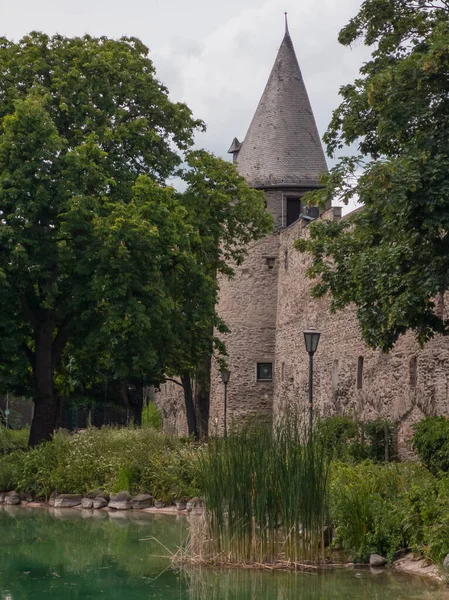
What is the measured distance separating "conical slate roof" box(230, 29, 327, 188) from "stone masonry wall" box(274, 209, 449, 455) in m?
2.23

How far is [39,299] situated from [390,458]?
8.13m

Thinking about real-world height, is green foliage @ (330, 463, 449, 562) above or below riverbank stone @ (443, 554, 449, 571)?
above

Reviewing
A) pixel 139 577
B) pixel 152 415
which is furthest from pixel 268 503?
pixel 152 415

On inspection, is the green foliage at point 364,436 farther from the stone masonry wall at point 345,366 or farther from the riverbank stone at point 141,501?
the riverbank stone at point 141,501

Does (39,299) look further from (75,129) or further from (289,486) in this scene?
(289,486)

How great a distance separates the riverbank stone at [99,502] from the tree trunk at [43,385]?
4.24 m

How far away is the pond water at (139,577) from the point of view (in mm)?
10633

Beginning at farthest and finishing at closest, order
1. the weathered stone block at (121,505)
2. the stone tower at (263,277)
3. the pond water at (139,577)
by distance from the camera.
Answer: the stone tower at (263,277) < the weathered stone block at (121,505) < the pond water at (139,577)

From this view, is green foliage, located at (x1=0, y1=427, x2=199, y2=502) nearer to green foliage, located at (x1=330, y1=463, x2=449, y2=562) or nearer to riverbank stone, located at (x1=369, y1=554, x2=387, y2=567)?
green foliage, located at (x1=330, y1=463, x2=449, y2=562)

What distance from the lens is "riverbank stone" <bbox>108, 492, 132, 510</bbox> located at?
19.0 metres

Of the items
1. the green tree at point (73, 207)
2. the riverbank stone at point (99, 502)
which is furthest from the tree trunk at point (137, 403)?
the riverbank stone at point (99, 502)

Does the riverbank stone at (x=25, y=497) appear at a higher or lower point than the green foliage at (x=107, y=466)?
lower

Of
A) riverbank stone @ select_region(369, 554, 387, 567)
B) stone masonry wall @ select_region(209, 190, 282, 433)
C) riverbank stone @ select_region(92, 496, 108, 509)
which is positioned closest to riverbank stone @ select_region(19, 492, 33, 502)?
riverbank stone @ select_region(92, 496, 108, 509)

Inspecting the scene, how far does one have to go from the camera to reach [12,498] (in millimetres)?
20484
